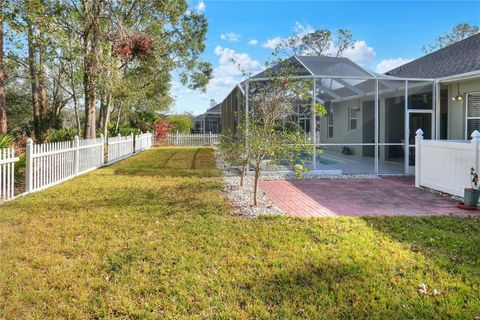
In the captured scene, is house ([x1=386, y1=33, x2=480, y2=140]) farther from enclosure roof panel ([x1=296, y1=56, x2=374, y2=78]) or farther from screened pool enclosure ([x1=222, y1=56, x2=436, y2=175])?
enclosure roof panel ([x1=296, y1=56, x2=374, y2=78])

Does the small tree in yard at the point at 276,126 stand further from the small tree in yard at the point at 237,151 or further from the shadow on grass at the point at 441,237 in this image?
the shadow on grass at the point at 441,237

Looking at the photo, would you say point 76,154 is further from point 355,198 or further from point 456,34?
point 456,34

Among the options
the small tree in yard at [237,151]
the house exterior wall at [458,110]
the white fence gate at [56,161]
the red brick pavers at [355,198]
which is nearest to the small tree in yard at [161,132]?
the white fence gate at [56,161]

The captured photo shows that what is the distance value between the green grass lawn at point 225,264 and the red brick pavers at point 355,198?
75 cm

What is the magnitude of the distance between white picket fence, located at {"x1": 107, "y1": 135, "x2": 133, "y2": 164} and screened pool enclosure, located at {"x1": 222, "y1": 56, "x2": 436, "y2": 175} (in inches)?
225

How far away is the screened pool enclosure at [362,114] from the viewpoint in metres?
12.3

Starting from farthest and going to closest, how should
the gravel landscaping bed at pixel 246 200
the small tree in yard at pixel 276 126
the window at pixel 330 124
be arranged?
the window at pixel 330 124
the small tree in yard at pixel 276 126
the gravel landscaping bed at pixel 246 200

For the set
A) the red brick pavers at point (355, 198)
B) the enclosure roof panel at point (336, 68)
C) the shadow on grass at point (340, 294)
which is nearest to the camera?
the shadow on grass at point (340, 294)

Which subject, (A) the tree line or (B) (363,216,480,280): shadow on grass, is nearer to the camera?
(B) (363,216,480,280): shadow on grass

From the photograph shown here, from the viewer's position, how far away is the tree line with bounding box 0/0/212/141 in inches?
480

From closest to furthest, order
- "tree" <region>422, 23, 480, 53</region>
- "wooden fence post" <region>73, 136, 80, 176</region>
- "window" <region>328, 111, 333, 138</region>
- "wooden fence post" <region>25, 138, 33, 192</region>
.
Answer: "wooden fence post" <region>25, 138, 33, 192</region>
"wooden fence post" <region>73, 136, 80, 176</region>
"window" <region>328, 111, 333, 138</region>
"tree" <region>422, 23, 480, 53</region>

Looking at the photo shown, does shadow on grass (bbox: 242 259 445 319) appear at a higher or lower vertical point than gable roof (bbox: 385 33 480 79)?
lower

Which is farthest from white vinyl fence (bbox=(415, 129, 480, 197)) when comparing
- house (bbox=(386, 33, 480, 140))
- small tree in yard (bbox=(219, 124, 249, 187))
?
small tree in yard (bbox=(219, 124, 249, 187))

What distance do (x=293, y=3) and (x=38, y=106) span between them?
45.4 feet
